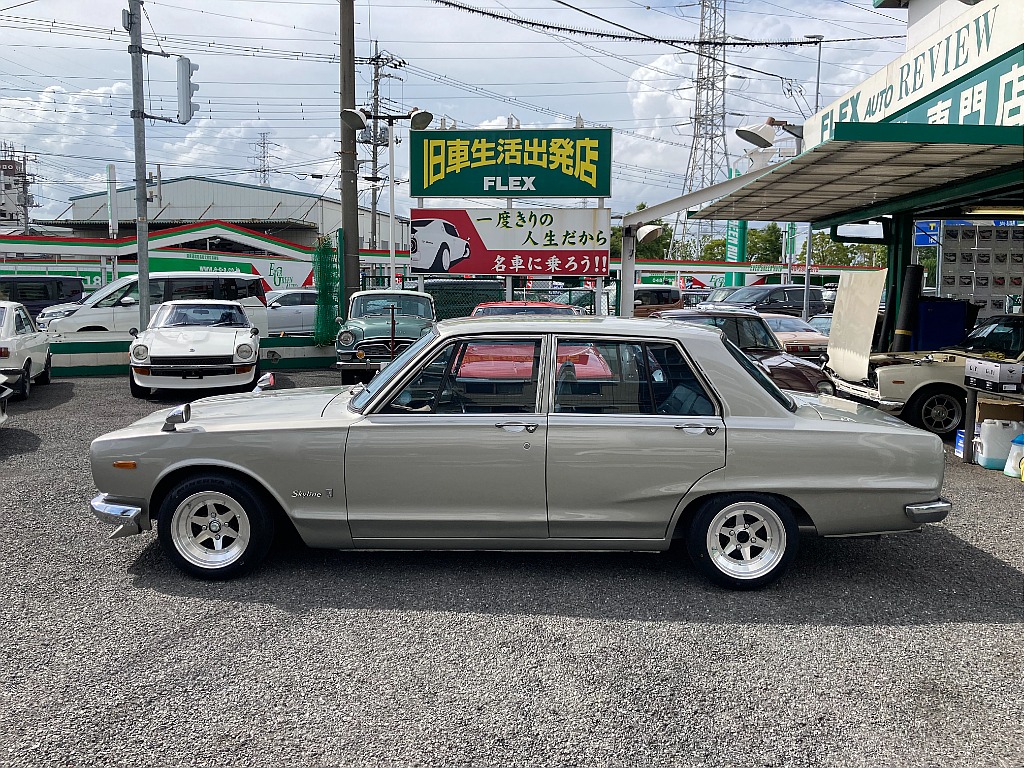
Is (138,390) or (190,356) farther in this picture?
(138,390)

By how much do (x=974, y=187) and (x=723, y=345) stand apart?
7402 millimetres

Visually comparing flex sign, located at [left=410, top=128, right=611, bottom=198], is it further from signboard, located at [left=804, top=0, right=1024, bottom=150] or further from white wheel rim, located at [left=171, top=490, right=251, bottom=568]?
white wheel rim, located at [left=171, top=490, right=251, bottom=568]

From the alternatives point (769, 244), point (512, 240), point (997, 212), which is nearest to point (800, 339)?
point (997, 212)

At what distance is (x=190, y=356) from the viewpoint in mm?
12250

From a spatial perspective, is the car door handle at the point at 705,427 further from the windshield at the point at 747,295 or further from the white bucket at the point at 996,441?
the windshield at the point at 747,295

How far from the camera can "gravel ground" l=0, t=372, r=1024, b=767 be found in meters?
3.40

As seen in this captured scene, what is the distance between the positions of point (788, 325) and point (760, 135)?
3516 mm

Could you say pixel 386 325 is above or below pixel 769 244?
below

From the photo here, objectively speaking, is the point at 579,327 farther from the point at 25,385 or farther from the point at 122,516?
the point at 25,385

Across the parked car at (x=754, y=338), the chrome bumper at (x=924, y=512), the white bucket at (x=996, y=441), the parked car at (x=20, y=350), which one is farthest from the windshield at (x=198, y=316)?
the chrome bumper at (x=924, y=512)

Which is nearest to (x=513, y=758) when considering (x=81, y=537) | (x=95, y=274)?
(x=81, y=537)

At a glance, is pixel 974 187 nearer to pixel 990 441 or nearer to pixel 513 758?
pixel 990 441

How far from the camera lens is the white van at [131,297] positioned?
52.4 ft

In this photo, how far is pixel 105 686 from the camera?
381 cm
